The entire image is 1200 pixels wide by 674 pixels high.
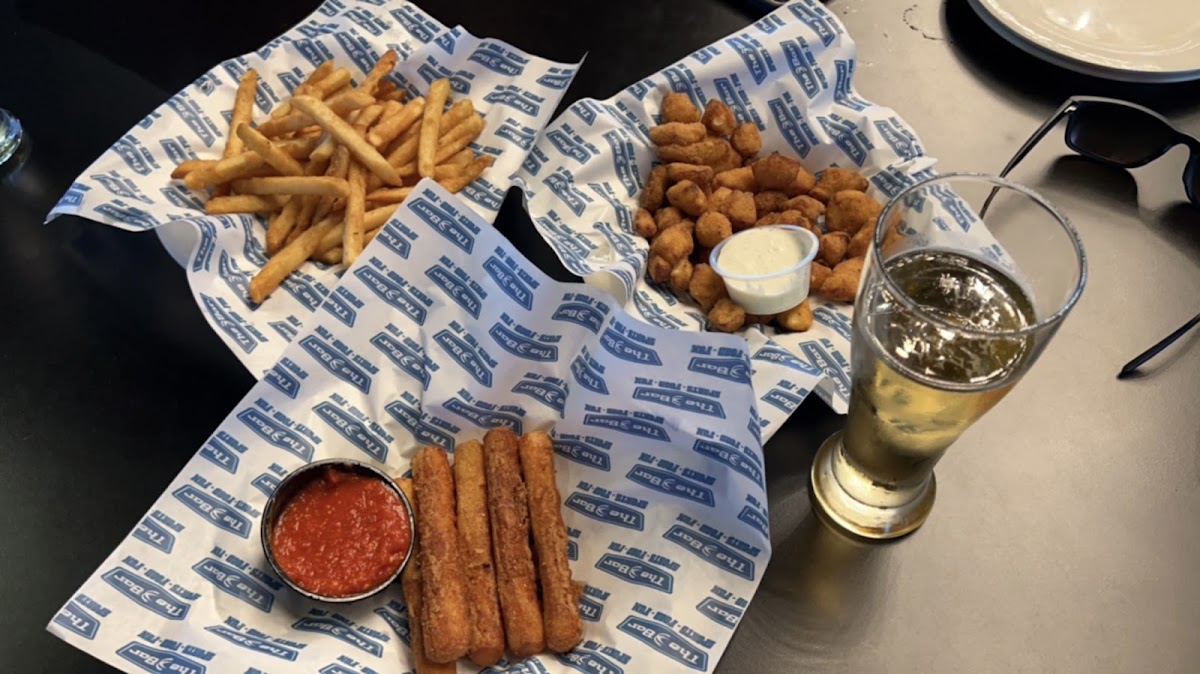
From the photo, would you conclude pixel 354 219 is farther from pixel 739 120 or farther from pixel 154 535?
pixel 739 120

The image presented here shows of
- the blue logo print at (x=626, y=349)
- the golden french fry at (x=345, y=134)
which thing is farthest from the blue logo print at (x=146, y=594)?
the golden french fry at (x=345, y=134)

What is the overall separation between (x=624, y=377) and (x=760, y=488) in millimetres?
278

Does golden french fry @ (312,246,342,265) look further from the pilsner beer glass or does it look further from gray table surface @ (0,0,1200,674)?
the pilsner beer glass

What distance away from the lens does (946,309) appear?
1179 millimetres

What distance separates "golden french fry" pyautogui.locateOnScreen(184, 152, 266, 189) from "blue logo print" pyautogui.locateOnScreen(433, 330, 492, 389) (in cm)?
63

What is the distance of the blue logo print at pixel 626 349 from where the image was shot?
142 cm

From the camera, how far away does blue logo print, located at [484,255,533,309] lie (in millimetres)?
1536

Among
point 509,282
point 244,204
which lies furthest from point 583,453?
point 244,204

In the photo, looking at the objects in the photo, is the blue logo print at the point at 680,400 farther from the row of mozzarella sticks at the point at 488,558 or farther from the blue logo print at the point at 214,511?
the blue logo print at the point at 214,511

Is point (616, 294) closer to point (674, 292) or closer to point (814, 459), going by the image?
point (674, 292)

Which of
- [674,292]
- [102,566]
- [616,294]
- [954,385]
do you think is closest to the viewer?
[954,385]

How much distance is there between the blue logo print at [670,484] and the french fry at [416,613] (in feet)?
1.14

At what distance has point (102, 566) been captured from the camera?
1.28 m

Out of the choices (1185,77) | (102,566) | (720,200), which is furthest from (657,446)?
(1185,77)
